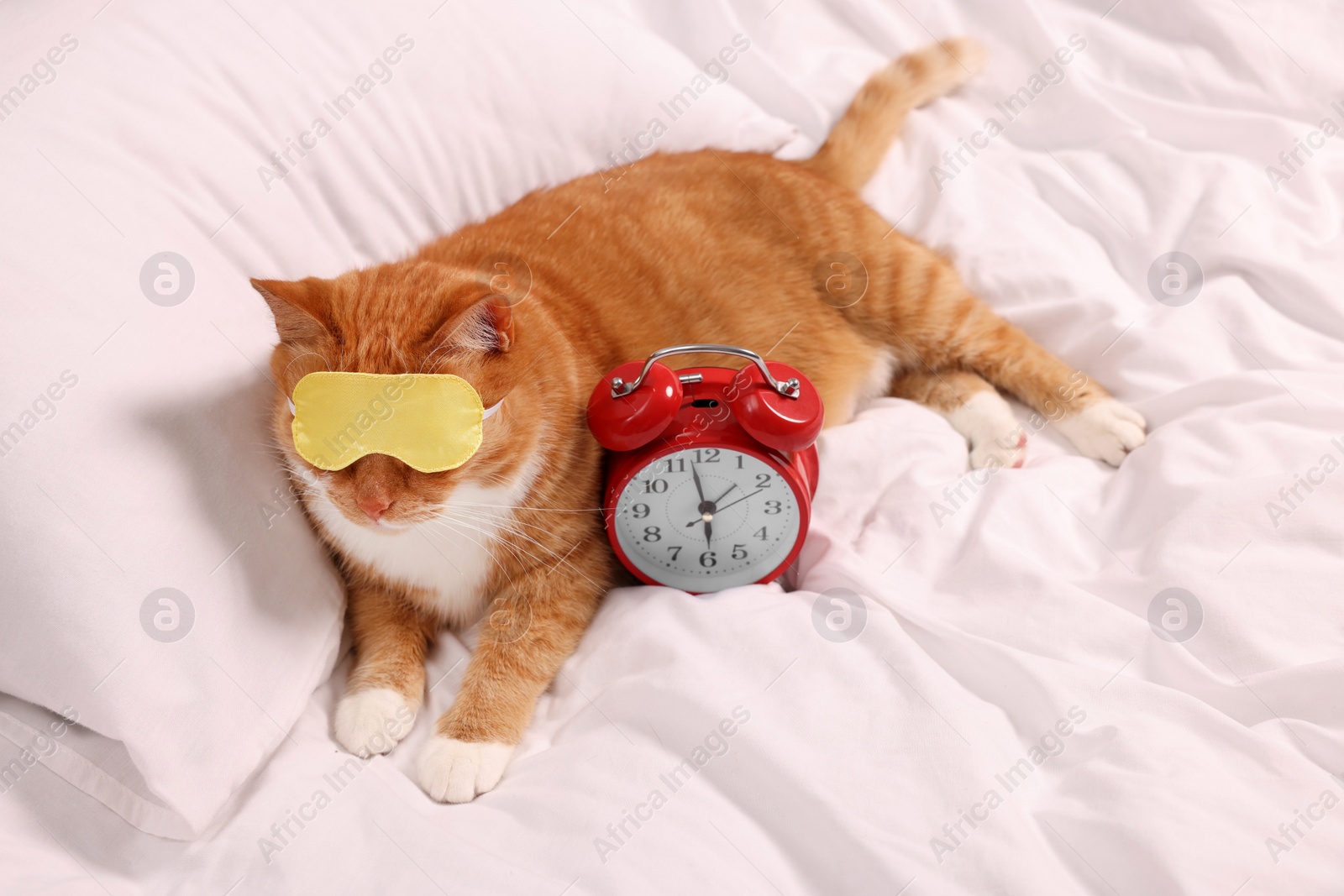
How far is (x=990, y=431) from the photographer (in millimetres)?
1870

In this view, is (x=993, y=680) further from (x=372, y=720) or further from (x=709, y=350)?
(x=372, y=720)

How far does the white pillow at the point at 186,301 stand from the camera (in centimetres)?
118

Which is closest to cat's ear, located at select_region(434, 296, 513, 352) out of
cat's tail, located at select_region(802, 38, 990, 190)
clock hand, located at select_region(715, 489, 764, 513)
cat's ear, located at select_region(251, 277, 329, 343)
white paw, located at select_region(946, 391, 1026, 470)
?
cat's ear, located at select_region(251, 277, 329, 343)

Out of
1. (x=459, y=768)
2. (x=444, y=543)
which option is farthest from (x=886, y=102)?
(x=459, y=768)

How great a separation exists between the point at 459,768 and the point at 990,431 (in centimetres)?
122

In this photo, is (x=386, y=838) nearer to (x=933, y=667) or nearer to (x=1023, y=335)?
(x=933, y=667)

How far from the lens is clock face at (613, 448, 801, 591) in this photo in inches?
59.1

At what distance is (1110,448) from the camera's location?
1.80 m

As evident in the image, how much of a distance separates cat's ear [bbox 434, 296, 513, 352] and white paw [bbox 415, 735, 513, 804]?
594mm

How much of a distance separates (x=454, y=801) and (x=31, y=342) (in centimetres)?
85

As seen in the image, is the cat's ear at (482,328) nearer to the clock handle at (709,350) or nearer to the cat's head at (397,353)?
the cat's head at (397,353)

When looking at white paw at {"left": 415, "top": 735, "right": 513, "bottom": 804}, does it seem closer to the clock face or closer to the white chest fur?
the white chest fur

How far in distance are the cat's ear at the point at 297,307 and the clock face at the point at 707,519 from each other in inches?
21.1

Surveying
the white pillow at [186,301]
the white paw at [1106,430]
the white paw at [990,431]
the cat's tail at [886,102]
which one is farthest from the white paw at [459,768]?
the cat's tail at [886,102]
